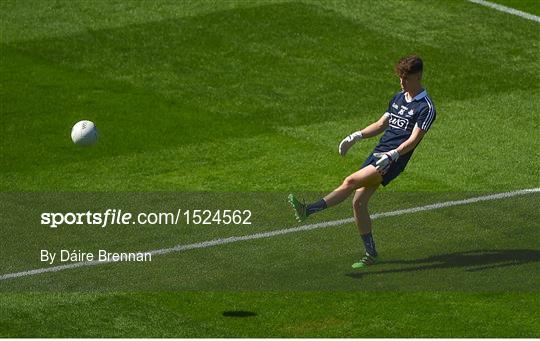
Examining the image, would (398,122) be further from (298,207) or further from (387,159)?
(298,207)

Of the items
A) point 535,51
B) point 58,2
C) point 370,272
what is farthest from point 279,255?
point 58,2

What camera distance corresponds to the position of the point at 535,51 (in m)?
25.5

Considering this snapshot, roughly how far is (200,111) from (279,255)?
5.58 meters

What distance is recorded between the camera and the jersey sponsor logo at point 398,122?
17.5 m

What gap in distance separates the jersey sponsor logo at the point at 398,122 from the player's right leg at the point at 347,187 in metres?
0.61

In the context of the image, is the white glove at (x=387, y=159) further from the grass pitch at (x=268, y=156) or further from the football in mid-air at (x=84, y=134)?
the football in mid-air at (x=84, y=134)

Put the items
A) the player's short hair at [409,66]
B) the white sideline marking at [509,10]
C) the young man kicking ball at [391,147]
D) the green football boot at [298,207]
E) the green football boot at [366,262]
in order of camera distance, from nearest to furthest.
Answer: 1. the player's short hair at [409,66]
2. the young man kicking ball at [391,147]
3. the green football boot at [298,207]
4. the green football boot at [366,262]
5. the white sideline marking at [509,10]

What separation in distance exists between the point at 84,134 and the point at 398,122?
490 cm

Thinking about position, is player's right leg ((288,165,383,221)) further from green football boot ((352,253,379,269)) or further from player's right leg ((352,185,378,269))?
green football boot ((352,253,379,269))

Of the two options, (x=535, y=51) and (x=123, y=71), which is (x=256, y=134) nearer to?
(x=123, y=71)

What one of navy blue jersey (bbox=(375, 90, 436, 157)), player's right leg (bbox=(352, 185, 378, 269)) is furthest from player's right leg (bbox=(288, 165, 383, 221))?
navy blue jersey (bbox=(375, 90, 436, 157))

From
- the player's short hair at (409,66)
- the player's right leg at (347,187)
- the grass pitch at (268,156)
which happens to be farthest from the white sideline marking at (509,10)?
the player's right leg at (347,187)

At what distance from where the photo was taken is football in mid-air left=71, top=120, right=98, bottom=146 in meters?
20.1

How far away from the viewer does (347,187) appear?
1744 cm
